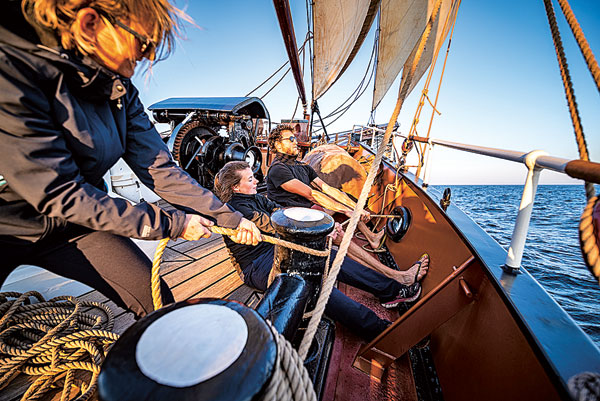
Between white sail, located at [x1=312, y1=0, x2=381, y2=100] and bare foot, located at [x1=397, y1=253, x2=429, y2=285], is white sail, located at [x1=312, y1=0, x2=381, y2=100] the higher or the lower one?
the higher one

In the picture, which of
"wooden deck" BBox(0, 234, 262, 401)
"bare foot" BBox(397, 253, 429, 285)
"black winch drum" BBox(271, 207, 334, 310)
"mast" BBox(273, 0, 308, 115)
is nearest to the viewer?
"black winch drum" BBox(271, 207, 334, 310)

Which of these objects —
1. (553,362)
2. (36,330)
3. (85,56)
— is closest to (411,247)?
(553,362)

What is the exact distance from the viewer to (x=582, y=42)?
611 millimetres

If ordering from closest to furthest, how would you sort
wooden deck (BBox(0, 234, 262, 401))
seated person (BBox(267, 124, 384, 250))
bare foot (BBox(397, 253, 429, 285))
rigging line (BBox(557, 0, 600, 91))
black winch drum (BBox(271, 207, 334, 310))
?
rigging line (BBox(557, 0, 600, 91))
black winch drum (BBox(271, 207, 334, 310))
wooden deck (BBox(0, 234, 262, 401))
bare foot (BBox(397, 253, 429, 285))
seated person (BBox(267, 124, 384, 250))

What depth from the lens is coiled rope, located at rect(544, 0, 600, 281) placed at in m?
0.43

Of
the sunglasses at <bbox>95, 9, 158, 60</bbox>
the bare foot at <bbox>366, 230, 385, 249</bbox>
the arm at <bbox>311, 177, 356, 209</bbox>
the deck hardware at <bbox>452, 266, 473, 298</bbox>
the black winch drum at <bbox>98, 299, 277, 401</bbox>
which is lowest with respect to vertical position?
the bare foot at <bbox>366, 230, 385, 249</bbox>

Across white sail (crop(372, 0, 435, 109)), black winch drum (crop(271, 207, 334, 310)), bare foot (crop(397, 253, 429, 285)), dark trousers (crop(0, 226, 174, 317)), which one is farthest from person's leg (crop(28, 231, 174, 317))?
white sail (crop(372, 0, 435, 109))

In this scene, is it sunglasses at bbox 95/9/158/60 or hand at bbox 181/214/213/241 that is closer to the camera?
sunglasses at bbox 95/9/158/60

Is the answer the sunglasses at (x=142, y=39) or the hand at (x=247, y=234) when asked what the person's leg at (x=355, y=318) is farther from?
the sunglasses at (x=142, y=39)

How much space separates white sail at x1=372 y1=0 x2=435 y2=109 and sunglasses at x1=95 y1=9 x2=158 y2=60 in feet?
23.3

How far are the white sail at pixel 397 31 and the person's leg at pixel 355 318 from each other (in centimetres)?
706

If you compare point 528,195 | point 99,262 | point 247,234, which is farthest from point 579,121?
point 99,262

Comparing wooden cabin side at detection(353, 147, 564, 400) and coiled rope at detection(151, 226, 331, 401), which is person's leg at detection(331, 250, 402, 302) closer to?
wooden cabin side at detection(353, 147, 564, 400)

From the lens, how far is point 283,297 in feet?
2.86
